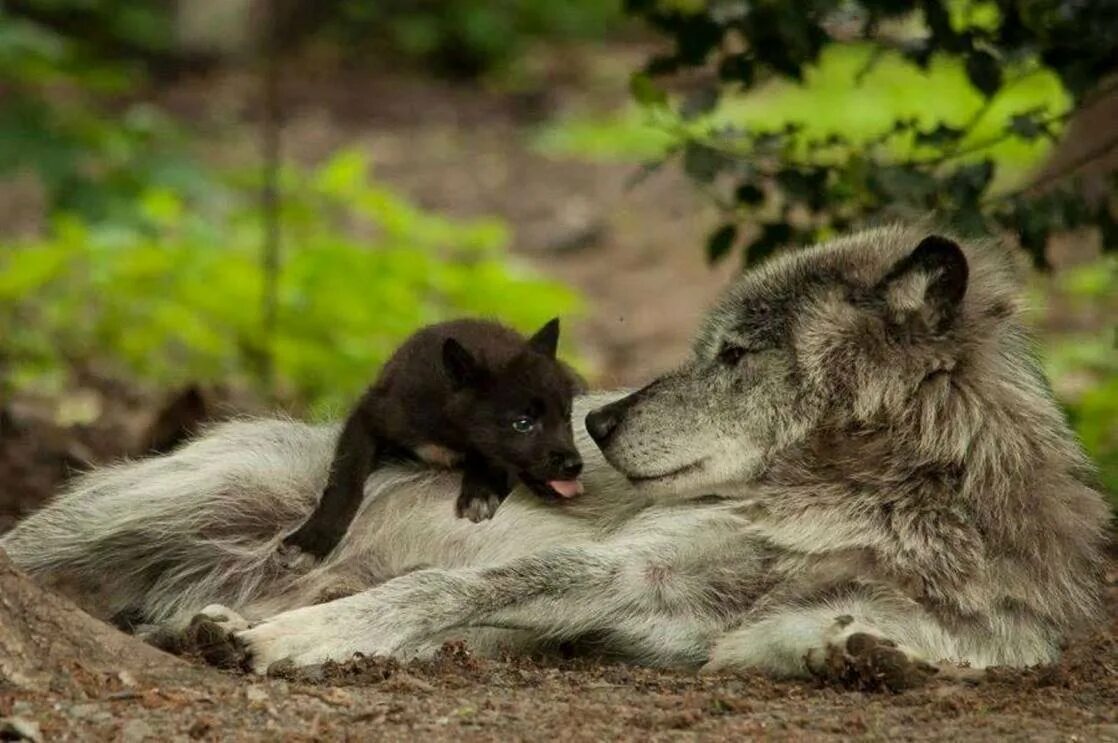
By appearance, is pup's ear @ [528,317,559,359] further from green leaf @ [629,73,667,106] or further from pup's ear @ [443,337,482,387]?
green leaf @ [629,73,667,106]

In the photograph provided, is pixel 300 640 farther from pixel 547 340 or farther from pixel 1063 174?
pixel 1063 174

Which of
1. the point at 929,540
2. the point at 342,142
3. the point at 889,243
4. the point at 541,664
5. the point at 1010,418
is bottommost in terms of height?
the point at 541,664

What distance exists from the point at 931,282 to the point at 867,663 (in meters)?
1.20

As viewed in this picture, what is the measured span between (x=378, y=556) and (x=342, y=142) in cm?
1423

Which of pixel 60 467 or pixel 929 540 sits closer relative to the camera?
pixel 929 540

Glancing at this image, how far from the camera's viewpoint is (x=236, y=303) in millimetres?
10805

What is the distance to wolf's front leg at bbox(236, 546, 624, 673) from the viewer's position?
5074 mm

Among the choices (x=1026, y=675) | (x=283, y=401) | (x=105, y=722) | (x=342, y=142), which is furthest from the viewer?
(x=342, y=142)

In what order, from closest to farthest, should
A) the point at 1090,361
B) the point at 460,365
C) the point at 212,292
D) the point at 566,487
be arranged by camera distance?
the point at 460,365, the point at 566,487, the point at 212,292, the point at 1090,361

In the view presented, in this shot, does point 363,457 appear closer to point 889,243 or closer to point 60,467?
point 889,243

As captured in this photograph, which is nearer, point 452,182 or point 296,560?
point 296,560

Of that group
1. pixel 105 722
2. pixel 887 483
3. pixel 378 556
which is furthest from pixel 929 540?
pixel 105 722

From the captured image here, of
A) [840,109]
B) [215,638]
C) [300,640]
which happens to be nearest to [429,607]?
[300,640]

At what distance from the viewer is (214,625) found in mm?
5086
